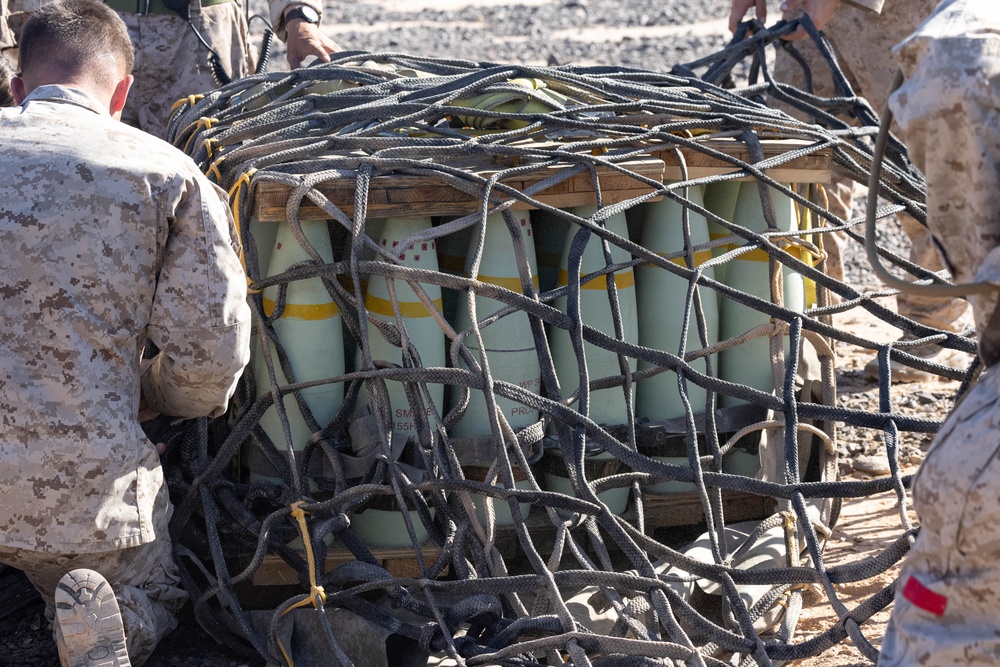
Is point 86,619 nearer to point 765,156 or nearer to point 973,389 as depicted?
point 973,389

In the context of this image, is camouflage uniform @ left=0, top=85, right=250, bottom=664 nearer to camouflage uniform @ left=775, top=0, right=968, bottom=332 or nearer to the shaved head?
the shaved head

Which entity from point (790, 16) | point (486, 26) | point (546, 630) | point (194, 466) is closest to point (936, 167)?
point (546, 630)

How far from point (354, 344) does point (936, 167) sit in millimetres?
1757

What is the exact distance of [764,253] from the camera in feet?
10.5

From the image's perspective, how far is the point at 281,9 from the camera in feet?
14.8

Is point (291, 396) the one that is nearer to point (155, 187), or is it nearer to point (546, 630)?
point (155, 187)

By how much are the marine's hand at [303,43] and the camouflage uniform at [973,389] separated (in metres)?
3.09

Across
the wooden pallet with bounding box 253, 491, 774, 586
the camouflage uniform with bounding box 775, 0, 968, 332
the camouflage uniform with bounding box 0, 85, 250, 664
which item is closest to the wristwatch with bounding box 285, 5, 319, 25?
the camouflage uniform with bounding box 0, 85, 250, 664

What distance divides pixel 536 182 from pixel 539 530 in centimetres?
91

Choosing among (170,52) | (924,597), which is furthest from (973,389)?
(170,52)

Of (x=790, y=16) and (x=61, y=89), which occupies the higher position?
(x=790, y=16)

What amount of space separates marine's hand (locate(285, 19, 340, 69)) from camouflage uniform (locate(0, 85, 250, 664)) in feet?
6.41

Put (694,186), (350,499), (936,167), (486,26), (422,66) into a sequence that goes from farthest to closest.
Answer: (486,26), (422,66), (694,186), (350,499), (936,167)

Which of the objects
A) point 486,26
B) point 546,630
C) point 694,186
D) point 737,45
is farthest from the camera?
point 486,26
